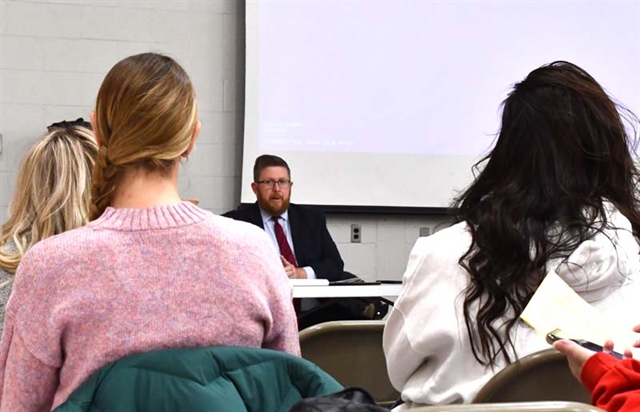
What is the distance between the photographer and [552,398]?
149 cm

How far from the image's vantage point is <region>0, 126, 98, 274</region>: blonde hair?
1.86 metres

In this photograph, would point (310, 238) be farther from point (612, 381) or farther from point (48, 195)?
point (612, 381)

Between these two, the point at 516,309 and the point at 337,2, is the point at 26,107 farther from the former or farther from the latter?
the point at 516,309

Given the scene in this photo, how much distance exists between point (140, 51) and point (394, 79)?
1.38 m

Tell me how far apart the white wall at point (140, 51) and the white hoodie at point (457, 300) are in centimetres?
320

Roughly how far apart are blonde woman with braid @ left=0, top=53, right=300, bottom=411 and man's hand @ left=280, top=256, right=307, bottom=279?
267 centimetres

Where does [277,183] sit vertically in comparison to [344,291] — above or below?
above

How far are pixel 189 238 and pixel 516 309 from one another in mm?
664

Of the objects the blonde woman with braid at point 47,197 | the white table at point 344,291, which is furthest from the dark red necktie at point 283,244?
the blonde woman with braid at point 47,197

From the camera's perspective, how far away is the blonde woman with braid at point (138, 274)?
3.92 ft

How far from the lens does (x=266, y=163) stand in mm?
4441

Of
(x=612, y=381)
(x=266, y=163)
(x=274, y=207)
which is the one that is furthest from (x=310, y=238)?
(x=612, y=381)

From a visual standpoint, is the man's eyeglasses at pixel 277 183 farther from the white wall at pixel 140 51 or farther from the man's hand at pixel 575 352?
the man's hand at pixel 575 352

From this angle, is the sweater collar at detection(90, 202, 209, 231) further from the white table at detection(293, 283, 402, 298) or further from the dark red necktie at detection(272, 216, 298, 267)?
the dark red necktie at detection(272, 216, 298, 267)
